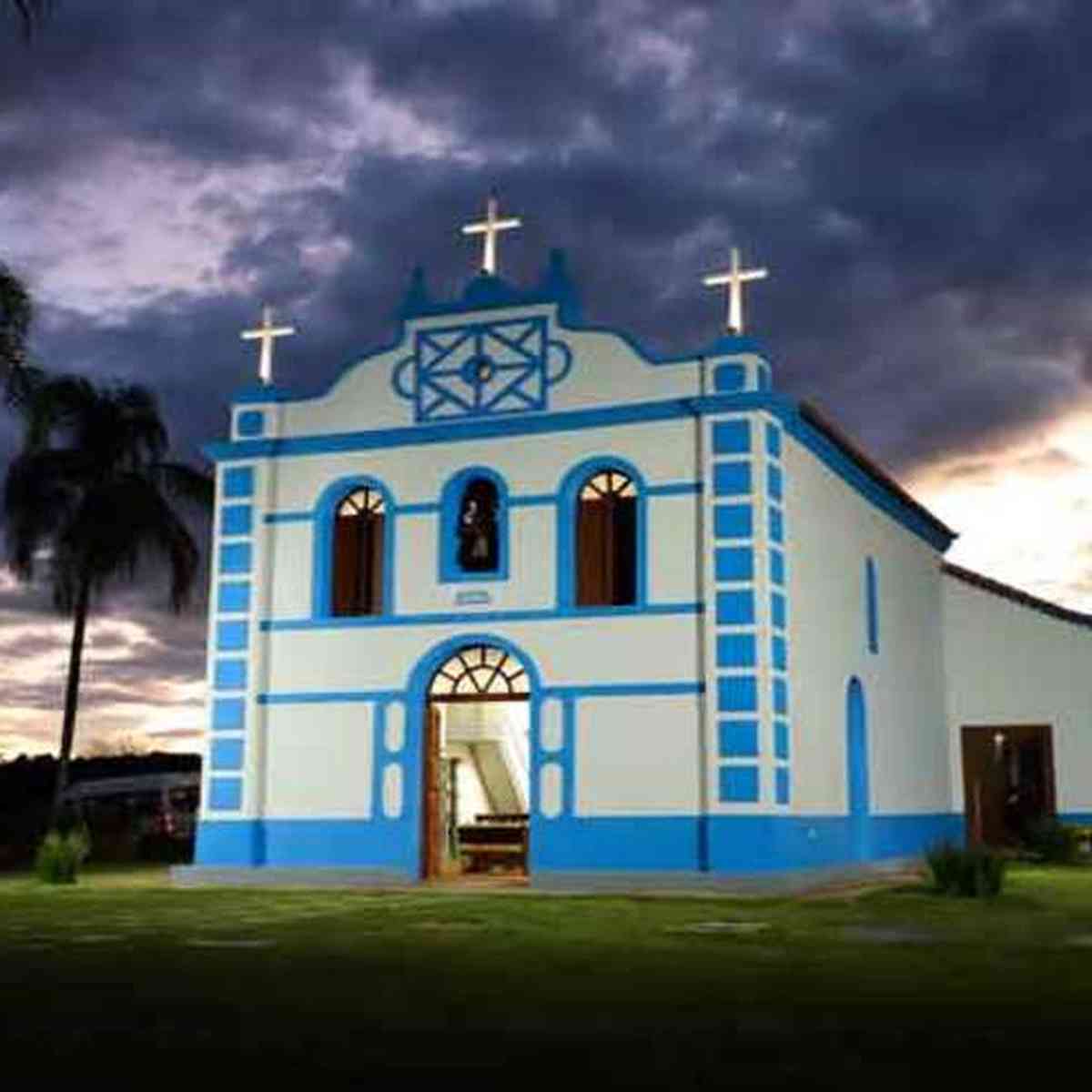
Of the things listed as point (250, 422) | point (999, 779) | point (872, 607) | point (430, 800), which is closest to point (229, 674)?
point (430, 800)

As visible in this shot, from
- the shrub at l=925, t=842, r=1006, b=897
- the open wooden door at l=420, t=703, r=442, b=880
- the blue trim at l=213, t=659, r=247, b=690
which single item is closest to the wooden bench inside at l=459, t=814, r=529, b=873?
the open wooden door at l=420, t=703, r=442, b=880

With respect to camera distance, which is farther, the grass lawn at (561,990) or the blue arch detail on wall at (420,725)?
the blue arch detail on wall at (420,725)

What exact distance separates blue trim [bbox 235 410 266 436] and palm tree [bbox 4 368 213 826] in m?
6.66

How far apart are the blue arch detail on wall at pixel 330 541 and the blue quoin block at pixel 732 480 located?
4562 mm

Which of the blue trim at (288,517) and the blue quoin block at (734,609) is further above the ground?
the blue trim at (288,517)

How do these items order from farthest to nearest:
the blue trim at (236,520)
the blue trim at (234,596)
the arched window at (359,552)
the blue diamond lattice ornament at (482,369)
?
the blue trim at (236,520) → the blue trim at (234,596) → the arched window at (359,552) → the blue diamond lattice ornament at (482,369)

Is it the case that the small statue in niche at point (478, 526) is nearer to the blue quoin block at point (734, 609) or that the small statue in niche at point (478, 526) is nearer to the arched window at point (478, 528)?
the arched window at point (478, 528)

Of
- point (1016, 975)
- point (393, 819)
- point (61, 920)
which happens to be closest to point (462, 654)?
point (393, 819)

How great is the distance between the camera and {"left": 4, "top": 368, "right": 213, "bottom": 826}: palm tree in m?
30.0

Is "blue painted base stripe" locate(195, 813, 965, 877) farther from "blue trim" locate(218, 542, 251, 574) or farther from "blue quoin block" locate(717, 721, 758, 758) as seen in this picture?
"blue trim" locate(218, 542, 251, 574)

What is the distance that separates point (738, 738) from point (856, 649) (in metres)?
5.44

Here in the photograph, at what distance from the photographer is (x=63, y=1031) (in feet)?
28.0

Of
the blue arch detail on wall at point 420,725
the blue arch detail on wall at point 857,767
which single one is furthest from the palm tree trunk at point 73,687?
the blue arch detail on wall at point 857,767

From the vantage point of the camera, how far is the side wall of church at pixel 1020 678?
97.9 feet
